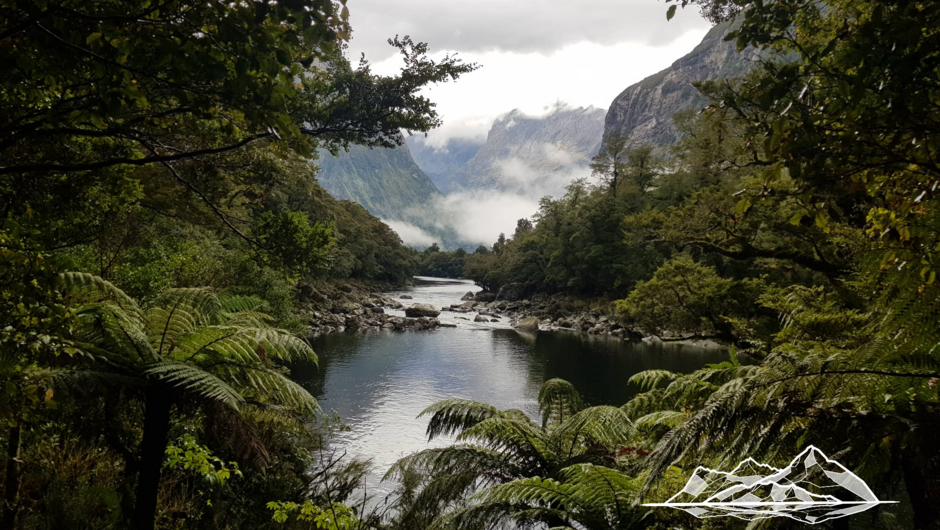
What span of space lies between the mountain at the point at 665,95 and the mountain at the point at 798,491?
97.8 meters

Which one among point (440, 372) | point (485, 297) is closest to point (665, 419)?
point (440, 372)

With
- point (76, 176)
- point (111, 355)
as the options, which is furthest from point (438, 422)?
point (76, 176)

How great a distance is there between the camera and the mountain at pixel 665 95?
328 ft

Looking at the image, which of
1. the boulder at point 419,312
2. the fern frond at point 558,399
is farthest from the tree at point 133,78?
the boulder at point 419,312

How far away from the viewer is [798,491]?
74.3 inches

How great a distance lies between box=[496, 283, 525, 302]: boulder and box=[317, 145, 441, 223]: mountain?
12020 cm

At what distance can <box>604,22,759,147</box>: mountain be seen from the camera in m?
100

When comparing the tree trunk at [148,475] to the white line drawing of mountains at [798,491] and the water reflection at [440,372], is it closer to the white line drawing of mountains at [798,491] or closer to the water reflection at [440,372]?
the white line drawing of mountains at [798,491]

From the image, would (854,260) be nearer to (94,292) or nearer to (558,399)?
(558,399)

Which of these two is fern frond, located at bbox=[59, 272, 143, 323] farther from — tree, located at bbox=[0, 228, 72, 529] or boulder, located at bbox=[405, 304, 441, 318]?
boulder, located at bbox=[405, 304, 441, 318]

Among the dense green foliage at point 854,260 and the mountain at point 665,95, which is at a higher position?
the mountain at point 665,95

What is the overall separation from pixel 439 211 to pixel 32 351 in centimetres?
19647

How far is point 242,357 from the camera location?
354 centimetres

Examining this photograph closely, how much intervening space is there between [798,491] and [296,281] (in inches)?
162
